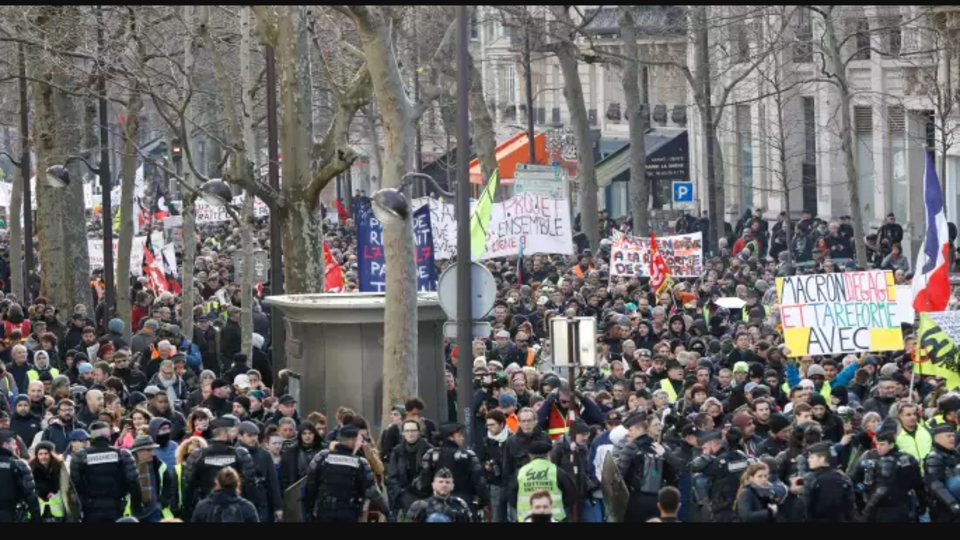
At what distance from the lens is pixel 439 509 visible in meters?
12.0

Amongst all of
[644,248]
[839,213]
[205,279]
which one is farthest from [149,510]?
[839,213]

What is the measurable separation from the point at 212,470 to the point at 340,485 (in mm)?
912

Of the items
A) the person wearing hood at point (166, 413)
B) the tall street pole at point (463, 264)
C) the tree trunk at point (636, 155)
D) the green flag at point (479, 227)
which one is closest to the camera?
the person wearing hood at point (166, 413)

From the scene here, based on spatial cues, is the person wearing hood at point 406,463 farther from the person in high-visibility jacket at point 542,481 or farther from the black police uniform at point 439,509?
the black police uniform at point 439,509

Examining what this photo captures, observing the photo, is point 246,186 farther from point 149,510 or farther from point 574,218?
point 574,218

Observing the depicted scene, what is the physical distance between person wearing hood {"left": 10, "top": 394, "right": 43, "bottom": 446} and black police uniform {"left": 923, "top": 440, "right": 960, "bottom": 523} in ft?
23.6

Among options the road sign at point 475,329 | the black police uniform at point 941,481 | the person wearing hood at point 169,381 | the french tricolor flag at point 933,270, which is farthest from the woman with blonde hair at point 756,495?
the person wearing hood at point 169,381

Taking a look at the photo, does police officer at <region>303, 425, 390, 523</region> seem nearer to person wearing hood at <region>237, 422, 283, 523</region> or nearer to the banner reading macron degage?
person wearing hood at <region>237, 422, 283, 523</region>

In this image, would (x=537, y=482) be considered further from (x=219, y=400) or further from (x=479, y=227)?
(x=479, y=227)

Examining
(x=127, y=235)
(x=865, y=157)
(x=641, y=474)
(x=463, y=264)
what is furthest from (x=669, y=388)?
(x=865, y=157)

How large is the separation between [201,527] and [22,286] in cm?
2888

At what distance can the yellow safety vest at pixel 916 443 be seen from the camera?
45.5ft

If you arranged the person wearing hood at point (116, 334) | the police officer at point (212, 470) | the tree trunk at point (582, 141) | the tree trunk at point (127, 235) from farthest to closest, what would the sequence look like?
the tree trunk at point (582, 141), the tree trunk at point (127, 235), the person wearing hood at point (116, 334), the police officer at point (212, 470)

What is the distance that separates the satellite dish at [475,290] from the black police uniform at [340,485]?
4.56 meters
